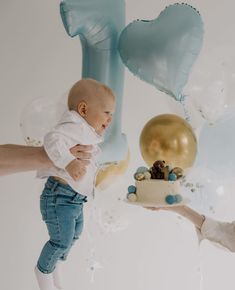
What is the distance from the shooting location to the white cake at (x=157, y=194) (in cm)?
144

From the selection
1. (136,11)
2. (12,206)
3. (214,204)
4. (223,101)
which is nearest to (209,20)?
(136,11)

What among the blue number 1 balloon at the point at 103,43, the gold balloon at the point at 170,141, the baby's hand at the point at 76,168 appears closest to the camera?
the baby's hand at the point at 76,168

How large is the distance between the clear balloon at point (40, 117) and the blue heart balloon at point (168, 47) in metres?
0.27

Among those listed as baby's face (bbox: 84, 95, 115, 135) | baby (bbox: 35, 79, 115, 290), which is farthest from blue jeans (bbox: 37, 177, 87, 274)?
baby's face (bbox: 84, 95, 115, 135)

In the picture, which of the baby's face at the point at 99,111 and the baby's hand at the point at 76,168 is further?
the baby's face at the point at 99,111

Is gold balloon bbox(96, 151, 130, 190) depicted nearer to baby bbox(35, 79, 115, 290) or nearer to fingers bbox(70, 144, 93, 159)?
baby bbox(35, 79, 115, 290)

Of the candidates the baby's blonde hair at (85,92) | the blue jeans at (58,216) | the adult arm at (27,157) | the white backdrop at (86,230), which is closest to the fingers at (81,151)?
the adult arm at (27,157)

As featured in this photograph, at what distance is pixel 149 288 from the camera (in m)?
2.39

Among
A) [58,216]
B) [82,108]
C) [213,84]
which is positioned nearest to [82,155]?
[82,108]

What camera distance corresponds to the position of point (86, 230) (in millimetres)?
2225

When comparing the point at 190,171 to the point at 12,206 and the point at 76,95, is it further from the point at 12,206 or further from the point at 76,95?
the point at 12,206

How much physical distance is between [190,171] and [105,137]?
317 mm

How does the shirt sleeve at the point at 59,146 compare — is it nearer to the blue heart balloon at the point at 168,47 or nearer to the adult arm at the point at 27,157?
the adult arm at the point at 27,157

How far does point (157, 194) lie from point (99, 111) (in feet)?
0.98
